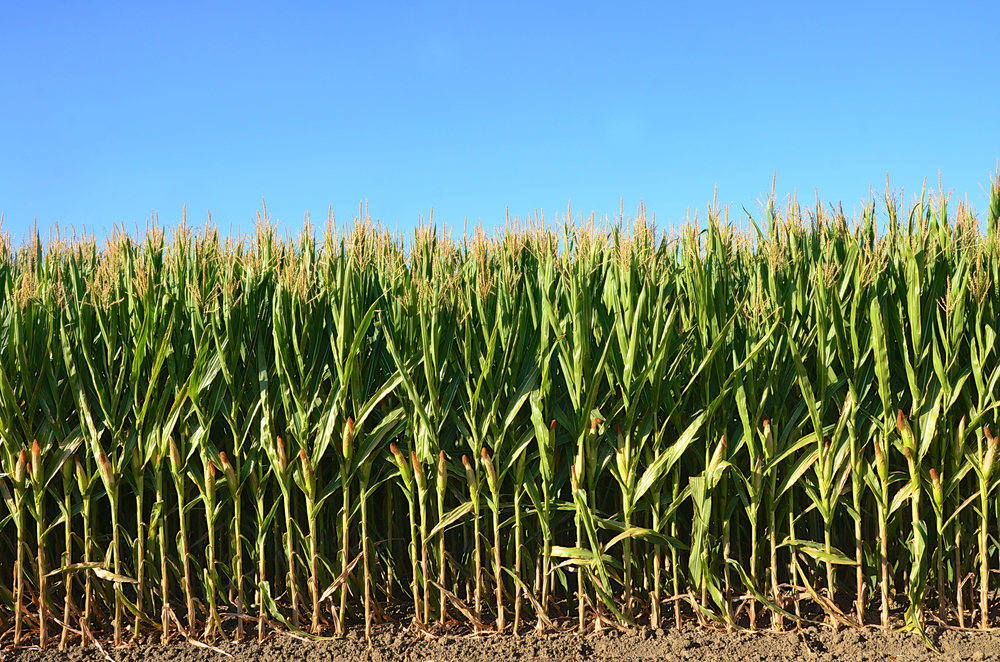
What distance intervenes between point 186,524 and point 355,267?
1.38 m

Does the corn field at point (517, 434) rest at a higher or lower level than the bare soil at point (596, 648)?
higher

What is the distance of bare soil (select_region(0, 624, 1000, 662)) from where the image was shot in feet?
10.4

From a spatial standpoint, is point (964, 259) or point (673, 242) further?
point (673, 242)

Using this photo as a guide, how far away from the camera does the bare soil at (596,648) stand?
318 cm

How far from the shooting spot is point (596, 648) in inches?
126

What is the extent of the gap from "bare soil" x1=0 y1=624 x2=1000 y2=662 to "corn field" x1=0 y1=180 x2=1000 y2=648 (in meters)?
0.08

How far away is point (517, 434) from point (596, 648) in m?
1.01

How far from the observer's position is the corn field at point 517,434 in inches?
121

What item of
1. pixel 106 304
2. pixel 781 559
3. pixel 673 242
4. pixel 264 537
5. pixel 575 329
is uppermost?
pixel 673 242

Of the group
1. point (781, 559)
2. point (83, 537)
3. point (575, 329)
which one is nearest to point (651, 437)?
point (575, 329)

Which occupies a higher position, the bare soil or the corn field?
the corn field

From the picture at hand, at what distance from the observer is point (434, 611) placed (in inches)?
135

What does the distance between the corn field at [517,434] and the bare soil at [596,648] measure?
0.08 m

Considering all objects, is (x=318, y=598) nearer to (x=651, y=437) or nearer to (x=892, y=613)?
(x=651, y=437)
